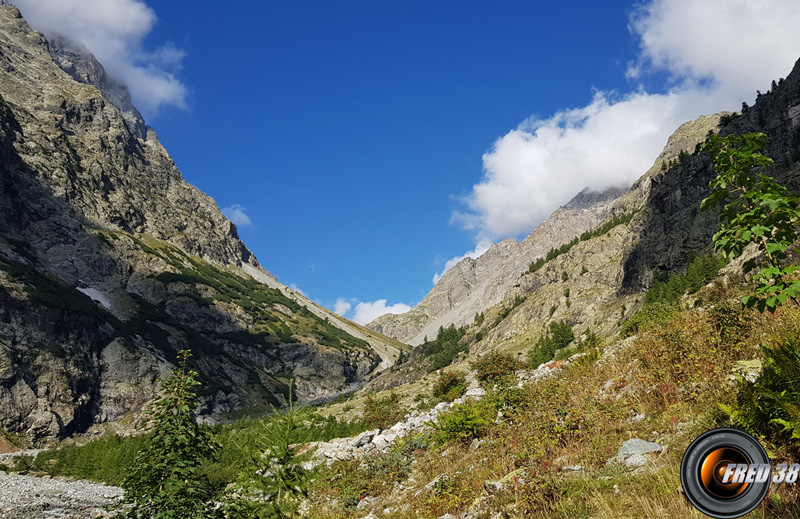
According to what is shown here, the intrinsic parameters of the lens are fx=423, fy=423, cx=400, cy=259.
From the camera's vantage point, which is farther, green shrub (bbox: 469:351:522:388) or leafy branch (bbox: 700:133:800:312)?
green shrub (bbox: 469:351:522:388)

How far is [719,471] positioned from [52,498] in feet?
153

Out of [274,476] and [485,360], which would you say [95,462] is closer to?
[485,360]

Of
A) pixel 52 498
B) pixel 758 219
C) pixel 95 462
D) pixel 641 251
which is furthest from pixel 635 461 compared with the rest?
pixel 641 251

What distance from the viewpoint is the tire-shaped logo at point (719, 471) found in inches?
173

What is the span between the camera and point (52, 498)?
3422cm

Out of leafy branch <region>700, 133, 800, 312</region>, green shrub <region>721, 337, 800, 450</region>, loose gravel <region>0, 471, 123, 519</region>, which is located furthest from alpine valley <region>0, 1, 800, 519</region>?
loose gravel <region>0, 471, 123, 519</region>

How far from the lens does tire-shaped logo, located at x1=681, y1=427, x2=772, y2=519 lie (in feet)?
14.4

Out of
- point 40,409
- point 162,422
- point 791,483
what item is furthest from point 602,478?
point 40,409

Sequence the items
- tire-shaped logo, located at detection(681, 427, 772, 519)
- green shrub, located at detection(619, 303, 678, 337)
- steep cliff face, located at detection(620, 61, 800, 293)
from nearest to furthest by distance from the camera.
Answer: tire-shaped logo, located at detection(681, 427, 772, 519)
green shrub, located at detection(619, 303, 678, 337)
steep cliff face, located at detection(620, 61, 800, 293)

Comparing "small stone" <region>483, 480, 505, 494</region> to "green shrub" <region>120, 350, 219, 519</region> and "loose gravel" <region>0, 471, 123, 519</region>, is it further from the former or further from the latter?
"loose gravel" <region>0, 471, 123, 519</region>

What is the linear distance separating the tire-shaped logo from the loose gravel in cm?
2543

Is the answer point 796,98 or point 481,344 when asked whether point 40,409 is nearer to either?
point 481,344

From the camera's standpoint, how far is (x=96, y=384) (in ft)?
354

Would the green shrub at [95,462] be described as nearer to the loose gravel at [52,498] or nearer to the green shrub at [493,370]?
the loose gravel at [52,498]
